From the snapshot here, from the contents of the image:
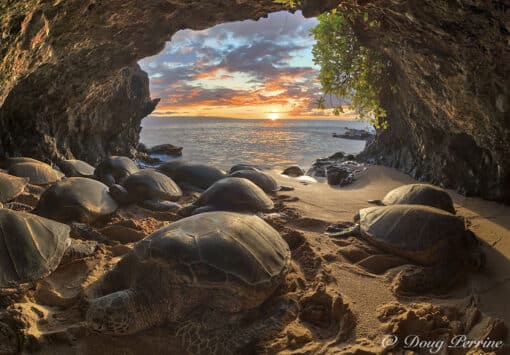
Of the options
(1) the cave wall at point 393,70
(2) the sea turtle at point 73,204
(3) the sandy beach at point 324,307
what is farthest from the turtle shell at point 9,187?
(3) the sandy beach at point 324,307

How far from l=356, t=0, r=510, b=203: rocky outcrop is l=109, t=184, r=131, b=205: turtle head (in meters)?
5.36

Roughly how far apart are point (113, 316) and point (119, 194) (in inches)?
138

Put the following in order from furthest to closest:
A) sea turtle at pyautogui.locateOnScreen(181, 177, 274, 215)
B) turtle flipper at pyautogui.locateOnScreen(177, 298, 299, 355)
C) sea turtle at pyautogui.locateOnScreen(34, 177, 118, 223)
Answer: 1. sea turtle at pyautogui.locateOnScreen(181, 177, 274, 215)
2. sea turtle at pyautogui.locateOnScreen(34, 177, 118, 223)
3. turtle flipper at pyautogui.locateOnScreen(177, 298, 299, 355)

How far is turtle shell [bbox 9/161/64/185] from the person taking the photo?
6051 mm

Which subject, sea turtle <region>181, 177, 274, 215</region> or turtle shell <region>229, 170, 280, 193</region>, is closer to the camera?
sea turtle <region>181, 177, 274, 215</region>

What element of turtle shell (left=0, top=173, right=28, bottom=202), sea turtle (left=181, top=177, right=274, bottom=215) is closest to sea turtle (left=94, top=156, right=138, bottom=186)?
turtle shell (left=0, top=173, right=28, bottom=202)

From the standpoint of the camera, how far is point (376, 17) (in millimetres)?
5984

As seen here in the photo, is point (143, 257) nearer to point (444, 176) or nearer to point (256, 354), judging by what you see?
point (256, 354)

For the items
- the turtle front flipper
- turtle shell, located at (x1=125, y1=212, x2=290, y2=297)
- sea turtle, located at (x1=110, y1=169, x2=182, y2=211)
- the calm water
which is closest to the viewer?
turtle shell, located at (x1=125, y1=212, x2=290, y2=297)

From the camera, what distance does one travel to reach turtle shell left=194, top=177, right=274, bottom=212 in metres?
5.38

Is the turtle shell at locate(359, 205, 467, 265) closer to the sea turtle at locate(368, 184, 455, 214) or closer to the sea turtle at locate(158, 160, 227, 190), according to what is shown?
the sea turtle at locate(368, 184, 455, 214)

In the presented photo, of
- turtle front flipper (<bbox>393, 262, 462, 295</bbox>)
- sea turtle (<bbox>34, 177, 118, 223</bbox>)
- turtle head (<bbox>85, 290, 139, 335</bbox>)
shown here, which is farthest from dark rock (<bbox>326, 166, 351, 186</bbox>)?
turtle head (<bbox>85, 290, 139, 335</bbox>)

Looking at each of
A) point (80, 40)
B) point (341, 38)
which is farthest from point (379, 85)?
point (80, 40)

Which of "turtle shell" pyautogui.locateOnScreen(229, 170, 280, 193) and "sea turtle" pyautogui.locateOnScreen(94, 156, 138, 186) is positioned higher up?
"sea turtle" pyautogui.locateOnScreen(94, 156, 138, 186)
